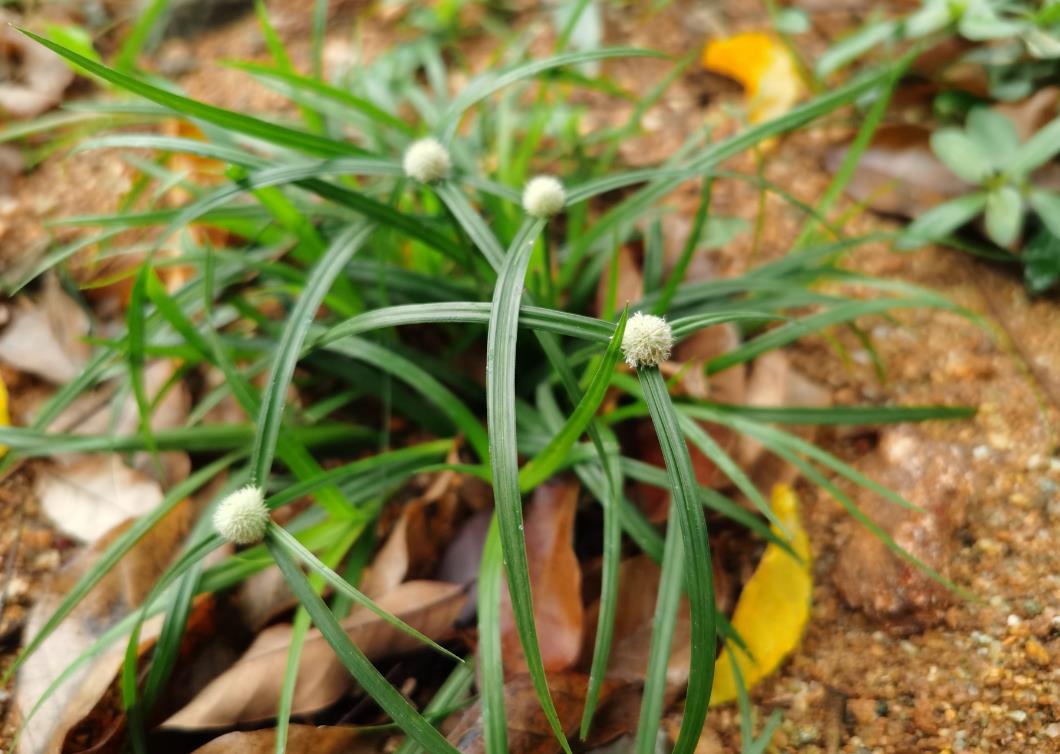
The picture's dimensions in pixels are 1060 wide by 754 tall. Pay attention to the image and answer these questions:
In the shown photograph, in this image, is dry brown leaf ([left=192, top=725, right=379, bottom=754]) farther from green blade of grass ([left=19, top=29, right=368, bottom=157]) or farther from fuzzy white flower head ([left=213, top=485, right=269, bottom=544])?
green blade of grass ([left=19, top=29, right=368, bottom=157])

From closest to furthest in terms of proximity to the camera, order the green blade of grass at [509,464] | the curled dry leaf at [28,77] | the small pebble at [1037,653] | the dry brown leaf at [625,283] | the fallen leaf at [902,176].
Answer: the green blade of grass at [509,464] → the small pebble at [1037,653] → the dry brown leaf at [625,283] → the fallen leaf at [902,176] → the curled dry leaf at [28,77]

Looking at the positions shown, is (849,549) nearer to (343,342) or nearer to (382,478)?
(382,478)

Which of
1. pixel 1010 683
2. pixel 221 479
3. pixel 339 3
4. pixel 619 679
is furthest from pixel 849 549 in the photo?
pixel 339 3

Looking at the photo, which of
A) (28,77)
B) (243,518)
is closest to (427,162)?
(243,518)

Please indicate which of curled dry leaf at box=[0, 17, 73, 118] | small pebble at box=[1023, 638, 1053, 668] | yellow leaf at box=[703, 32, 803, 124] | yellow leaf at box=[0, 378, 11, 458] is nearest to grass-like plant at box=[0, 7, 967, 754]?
yellow leaf at box=[0, 378, 11, 458]

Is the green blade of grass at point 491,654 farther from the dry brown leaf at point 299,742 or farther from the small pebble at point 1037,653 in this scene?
the small pebble at point 1037,653

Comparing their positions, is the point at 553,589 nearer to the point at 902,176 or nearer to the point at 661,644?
the point at 661,644

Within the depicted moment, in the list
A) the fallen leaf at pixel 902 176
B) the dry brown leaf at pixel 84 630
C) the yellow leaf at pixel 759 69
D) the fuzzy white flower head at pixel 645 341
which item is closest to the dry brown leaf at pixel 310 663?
the dry brown leaf at pixel 84 630
